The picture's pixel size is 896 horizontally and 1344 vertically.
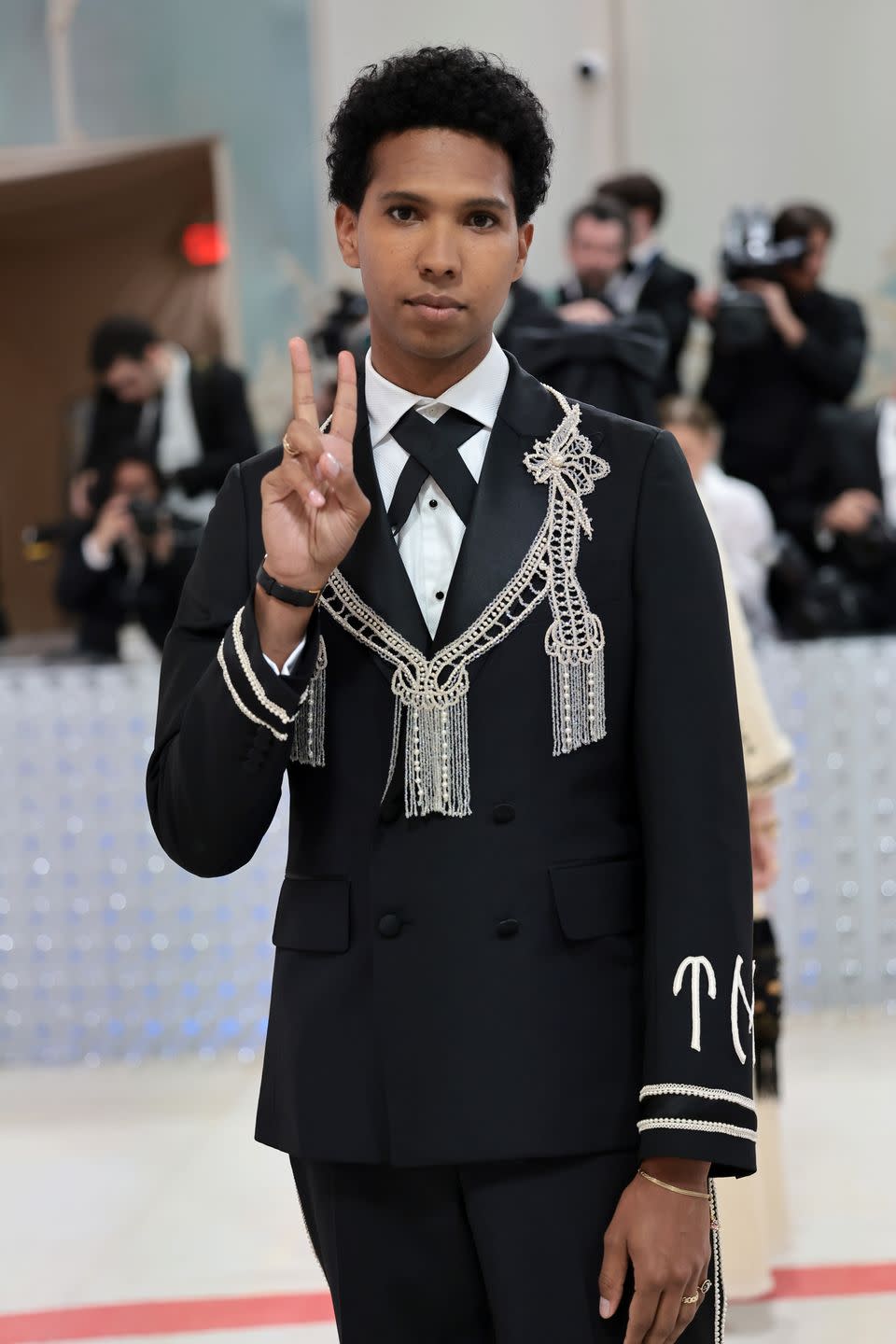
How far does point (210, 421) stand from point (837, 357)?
6.17ft

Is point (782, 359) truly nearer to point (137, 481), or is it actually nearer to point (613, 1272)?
point (137, 481)

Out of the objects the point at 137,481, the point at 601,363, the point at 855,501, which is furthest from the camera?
the point at 137,481

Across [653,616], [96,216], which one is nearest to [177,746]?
[653,616]

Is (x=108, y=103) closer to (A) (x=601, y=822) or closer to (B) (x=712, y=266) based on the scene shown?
(B) (x=712, y=266)

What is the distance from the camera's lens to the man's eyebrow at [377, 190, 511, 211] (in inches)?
58.2

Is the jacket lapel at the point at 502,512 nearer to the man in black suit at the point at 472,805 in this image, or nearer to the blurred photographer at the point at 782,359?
the man in black suit at the point at 472,805

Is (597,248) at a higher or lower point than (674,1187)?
higher

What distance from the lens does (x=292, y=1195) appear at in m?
3.81

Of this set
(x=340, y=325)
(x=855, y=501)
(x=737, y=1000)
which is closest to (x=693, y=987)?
(x=737, y=1000)

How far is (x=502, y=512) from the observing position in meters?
1.53

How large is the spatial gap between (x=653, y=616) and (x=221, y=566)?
38 cm

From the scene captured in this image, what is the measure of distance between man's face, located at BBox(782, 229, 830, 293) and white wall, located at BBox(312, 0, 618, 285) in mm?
1916

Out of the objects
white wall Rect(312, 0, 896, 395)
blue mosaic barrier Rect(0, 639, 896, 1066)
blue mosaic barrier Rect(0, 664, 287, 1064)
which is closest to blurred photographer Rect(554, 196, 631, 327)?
blue mosaic barrier Rect(0, 639, 896, 1066)

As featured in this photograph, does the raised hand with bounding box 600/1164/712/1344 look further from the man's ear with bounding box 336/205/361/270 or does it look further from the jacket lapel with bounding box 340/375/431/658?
the man's ear with bounding box 336/205/361/270
